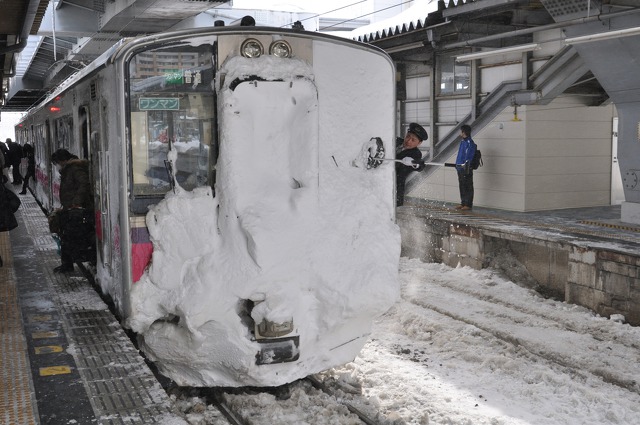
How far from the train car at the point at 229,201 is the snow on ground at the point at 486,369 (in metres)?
0.70

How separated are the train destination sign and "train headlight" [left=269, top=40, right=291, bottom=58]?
779mm

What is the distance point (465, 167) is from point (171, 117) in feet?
28.0

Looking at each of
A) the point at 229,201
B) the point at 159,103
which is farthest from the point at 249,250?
the point at 159,103

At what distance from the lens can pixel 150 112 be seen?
4.92 metres

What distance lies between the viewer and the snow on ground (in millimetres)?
5582

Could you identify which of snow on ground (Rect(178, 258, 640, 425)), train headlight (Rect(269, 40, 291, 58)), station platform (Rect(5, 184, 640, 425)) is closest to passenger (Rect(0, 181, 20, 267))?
station platform (Rect(5, 184, 640, 425))

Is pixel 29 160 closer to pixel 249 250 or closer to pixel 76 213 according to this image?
pixel 76 213

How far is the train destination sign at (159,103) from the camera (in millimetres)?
4902

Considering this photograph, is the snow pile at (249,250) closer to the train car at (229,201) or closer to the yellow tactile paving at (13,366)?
the train car at (229,201)

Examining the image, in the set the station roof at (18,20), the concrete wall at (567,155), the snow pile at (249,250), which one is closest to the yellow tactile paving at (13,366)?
the snow pile at (249,250)

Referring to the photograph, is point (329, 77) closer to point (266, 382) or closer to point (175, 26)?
point (266, 382)

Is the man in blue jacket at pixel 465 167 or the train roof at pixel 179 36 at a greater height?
the train roof at pixel 179 36

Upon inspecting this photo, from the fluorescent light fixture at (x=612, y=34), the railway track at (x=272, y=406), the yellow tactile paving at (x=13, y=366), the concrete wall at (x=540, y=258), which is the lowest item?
the railway track at (x=272, y=406)

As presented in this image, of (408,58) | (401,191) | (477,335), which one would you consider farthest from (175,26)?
(477,335)
